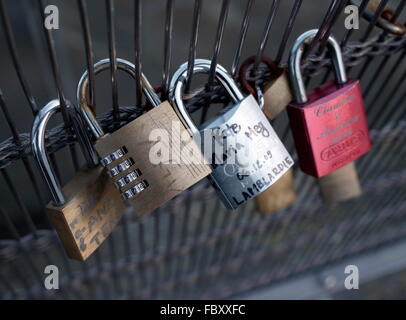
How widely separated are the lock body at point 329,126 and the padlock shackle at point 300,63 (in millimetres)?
17

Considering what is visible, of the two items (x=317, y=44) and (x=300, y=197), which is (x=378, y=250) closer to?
(x=300, y=197)

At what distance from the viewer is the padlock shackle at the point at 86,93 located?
581mm

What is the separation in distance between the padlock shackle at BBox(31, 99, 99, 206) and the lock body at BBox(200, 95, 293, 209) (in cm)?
16

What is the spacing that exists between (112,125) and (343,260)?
129 centimetres

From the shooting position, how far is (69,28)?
137cm

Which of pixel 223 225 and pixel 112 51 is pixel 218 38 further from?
pixel 223 225

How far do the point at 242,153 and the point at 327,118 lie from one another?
173mm

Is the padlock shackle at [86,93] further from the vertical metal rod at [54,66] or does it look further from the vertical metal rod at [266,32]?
the vertical metal rod at [266,32]

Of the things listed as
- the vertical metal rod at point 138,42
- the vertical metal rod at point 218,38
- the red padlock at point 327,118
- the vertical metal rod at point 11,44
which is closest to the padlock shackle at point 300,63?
the red padlock at point 327,118

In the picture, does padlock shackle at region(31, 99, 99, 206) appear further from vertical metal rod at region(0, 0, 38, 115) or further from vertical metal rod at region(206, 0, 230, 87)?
vertical metal rod at region(206, 0, 230, 87)

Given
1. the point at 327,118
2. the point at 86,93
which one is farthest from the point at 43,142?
the point at 327,118

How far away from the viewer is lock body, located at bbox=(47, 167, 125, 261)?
24.6 inches

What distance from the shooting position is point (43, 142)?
1.90 ft
